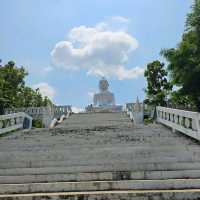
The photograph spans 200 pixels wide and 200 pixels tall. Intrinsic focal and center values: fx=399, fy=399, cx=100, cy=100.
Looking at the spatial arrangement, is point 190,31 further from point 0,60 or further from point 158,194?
point 0,60

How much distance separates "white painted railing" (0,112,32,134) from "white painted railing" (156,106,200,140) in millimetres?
6343

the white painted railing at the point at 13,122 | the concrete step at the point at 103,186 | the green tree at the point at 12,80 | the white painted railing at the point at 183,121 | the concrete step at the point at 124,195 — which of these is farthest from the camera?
the green tree at the point at 12,80

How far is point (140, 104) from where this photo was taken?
2889 cm

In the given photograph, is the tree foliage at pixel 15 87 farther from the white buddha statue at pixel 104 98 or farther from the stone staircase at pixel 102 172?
the stone staircase at pixel 102 172

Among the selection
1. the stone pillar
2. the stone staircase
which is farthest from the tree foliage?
the stone staircase

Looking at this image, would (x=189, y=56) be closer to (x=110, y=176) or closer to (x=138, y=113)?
(x=110, y=176)

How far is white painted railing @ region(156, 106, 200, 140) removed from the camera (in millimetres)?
10815

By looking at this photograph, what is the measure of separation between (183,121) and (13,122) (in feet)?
25.9

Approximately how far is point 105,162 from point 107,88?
45562mm

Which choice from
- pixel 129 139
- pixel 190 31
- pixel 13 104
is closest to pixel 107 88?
pixel 13 104

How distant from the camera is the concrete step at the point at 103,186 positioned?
6535 mm

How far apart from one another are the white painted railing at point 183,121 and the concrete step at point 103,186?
13.7 feet

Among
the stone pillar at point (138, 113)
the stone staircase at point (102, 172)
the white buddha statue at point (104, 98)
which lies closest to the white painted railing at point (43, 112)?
the stone pillar at point (138, 113)

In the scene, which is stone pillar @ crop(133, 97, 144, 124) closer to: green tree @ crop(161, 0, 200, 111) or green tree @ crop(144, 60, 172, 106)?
green tree @ crop(144, 60, 172, 106)
